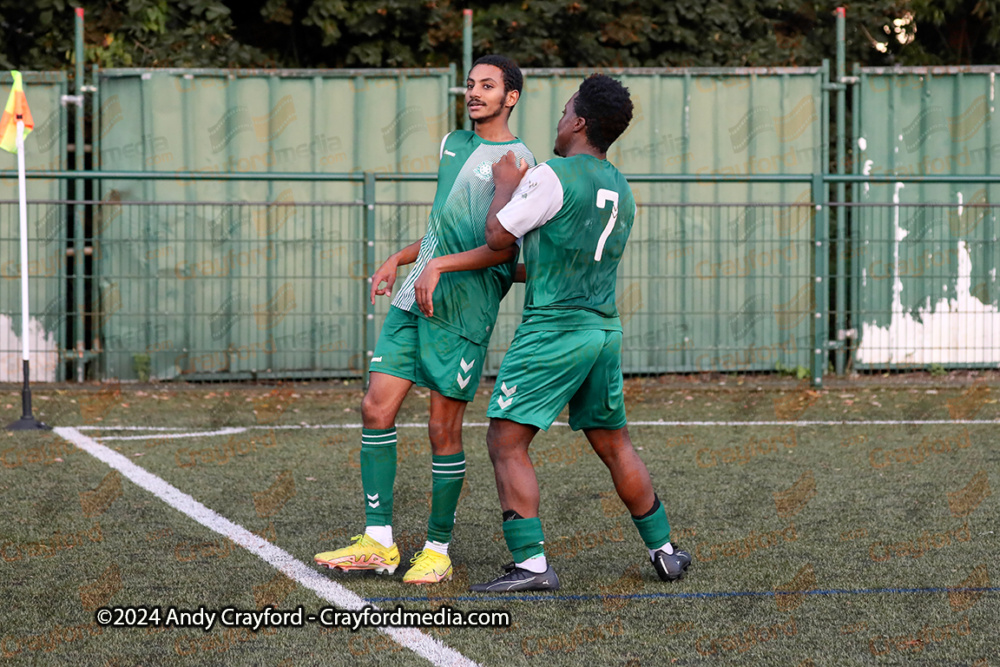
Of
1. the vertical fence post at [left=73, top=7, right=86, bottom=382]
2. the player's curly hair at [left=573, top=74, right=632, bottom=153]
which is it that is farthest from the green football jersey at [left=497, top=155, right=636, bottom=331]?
the vertical fence post at [left=73, top=7, right=86, bottom=382]

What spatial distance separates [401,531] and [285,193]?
6381 millimetres

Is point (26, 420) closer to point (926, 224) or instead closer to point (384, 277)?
point (384, 277)

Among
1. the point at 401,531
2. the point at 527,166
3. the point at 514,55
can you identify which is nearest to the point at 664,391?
the point at 514,55

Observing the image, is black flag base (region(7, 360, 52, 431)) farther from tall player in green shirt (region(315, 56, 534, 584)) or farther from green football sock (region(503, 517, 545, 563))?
green football sock (region(503, 517, 545, 563))

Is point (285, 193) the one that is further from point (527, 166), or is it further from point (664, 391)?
point (527, 166)

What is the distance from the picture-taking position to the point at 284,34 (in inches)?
557

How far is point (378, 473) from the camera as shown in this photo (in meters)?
4.74

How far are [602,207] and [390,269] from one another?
3.22 ft

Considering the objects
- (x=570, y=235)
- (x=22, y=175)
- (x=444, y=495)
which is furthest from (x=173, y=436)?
(x=570, y=235)

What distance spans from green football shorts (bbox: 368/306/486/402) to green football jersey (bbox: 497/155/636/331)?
0.31 m

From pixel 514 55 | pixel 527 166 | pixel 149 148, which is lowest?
pixel 527 166

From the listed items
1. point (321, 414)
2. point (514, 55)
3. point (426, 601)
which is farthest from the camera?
point (514, 55)

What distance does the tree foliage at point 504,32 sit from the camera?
13.0 m

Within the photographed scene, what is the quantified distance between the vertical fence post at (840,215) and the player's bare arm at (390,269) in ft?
22.7
